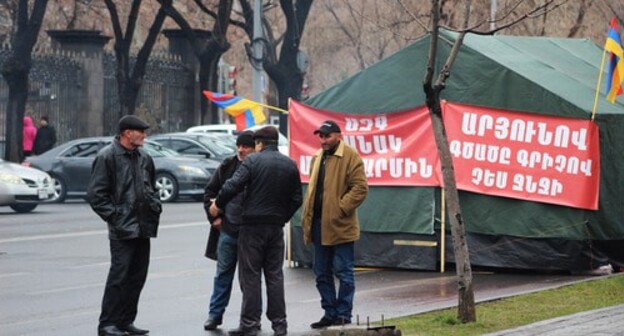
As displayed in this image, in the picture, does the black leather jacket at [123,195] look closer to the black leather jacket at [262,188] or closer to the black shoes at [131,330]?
the black leather jacket at [262,188]

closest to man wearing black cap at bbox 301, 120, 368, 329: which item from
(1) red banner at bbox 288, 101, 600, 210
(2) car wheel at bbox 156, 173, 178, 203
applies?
(1) red banner at bbox 288, 101, 600, 210

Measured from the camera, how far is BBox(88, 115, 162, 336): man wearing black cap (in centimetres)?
1209

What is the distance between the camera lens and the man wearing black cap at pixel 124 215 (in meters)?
12.1

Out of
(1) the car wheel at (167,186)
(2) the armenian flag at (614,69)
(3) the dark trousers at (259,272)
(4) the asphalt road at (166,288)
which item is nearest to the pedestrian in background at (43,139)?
(1) the car wheel at (167,186)

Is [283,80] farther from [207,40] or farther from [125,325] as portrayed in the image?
[125,325]

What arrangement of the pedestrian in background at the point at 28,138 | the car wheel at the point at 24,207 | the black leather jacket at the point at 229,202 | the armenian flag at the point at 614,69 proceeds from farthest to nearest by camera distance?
the pedestrian in background at the point at 28,138 < the car wheel at the point at 24,207 < the armenian flag at the point at 614,69 < the black leather jacket at the point at 229,202

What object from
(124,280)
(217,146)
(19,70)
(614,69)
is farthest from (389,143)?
(19,70)

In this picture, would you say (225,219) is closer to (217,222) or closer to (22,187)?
(217,222)

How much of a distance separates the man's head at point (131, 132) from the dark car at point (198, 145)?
22863 mm

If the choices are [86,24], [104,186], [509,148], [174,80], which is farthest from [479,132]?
[86,24]

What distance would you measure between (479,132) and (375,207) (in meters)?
1.56

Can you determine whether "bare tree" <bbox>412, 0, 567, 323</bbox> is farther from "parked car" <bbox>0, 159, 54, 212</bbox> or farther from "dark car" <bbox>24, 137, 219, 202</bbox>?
"dark car" <bbox>24, 137, 219, 202</bbox>

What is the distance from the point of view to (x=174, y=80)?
49.5m

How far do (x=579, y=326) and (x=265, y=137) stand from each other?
2.92 metres
